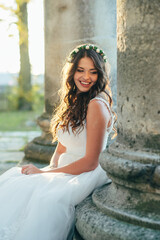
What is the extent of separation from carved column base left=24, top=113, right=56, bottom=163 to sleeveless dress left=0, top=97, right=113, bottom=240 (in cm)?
169

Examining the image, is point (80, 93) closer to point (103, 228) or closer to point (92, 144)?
point (92, 144)

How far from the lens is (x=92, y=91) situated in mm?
2738

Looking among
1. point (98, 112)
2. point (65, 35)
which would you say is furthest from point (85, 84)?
point (65, 35)

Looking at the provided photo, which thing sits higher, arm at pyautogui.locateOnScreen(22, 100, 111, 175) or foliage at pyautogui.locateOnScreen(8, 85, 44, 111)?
arm at pyautogui.locateOnScreen(22, 100, 111, 175)

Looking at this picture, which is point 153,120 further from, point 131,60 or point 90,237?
point 90,237

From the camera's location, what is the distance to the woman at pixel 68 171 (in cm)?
215

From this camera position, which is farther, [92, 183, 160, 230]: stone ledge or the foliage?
the foliage

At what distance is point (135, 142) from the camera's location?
6.29 feet

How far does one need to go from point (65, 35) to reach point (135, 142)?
2335 millimetres

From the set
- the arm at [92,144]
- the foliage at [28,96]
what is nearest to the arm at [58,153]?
the arm at [92,144]

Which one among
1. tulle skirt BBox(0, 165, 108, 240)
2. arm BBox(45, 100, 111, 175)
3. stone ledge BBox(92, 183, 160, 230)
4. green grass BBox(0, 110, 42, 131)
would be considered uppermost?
arm BBox(45, 100, 111, 175)

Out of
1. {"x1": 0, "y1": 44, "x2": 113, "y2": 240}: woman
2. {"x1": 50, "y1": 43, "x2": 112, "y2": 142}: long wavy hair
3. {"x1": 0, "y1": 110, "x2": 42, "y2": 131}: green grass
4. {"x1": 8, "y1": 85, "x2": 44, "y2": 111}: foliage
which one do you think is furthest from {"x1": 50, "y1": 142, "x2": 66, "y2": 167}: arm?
{"x1": 8, "y1": 85, "x2": 44, "y2": 111}: foliage

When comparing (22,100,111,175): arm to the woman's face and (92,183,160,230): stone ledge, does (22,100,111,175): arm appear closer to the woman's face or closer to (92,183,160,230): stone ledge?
the woman's face

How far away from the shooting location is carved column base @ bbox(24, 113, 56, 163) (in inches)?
166
